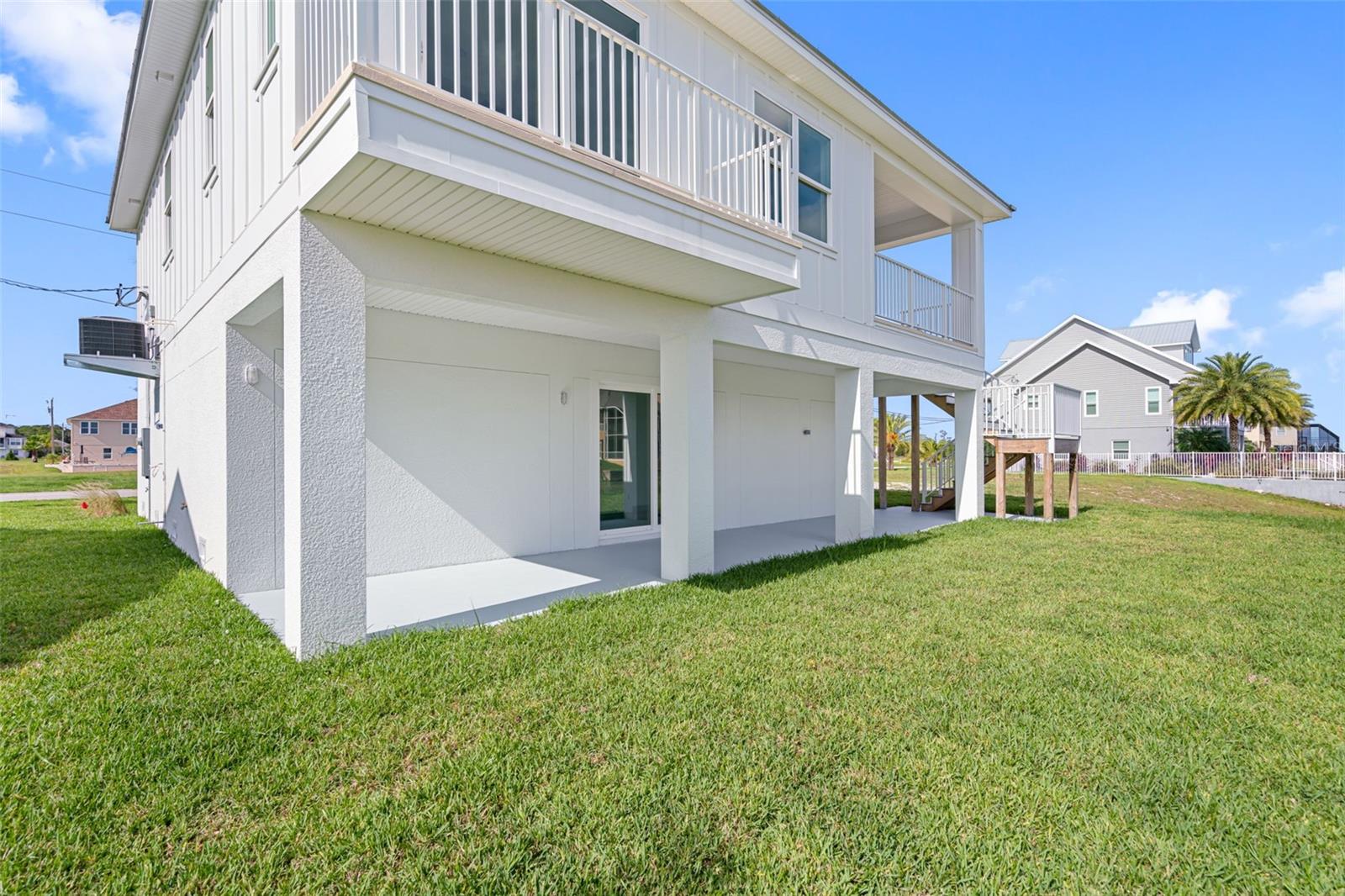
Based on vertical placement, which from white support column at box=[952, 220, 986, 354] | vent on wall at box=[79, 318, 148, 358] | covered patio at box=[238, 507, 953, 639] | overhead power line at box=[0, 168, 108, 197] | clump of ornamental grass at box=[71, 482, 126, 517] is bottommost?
covered patio at box=[238, 507, 953, 639]

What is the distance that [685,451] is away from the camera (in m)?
6.31

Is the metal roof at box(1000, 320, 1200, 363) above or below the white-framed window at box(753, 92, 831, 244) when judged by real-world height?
above

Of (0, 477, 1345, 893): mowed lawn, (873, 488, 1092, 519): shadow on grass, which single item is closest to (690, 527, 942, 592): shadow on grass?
(0, 477, 1345, 893): mowed lawn

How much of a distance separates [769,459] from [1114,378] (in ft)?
95.0

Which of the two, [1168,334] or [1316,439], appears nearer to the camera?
[1168,334]

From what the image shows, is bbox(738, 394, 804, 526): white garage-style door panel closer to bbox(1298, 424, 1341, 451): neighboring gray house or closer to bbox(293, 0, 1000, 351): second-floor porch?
bbox(293, 0, 1000, 351): second-floor porch

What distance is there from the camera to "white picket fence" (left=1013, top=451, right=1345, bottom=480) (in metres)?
24.7

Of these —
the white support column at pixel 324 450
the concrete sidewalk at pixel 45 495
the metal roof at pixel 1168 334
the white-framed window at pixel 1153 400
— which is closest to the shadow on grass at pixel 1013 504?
the white support column at pixel 324 450

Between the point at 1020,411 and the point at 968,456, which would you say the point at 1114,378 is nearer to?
the point at 1020,411

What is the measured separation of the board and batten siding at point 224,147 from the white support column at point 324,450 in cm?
96

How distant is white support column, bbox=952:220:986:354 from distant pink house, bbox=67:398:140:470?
57541 mm

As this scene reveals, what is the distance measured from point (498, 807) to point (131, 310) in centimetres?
1587

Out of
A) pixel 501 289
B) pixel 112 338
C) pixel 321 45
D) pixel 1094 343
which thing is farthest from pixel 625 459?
pixel 1094 343

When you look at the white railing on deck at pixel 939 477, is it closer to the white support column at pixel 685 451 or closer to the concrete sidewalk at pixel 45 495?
the white support column at pixel 685 451
